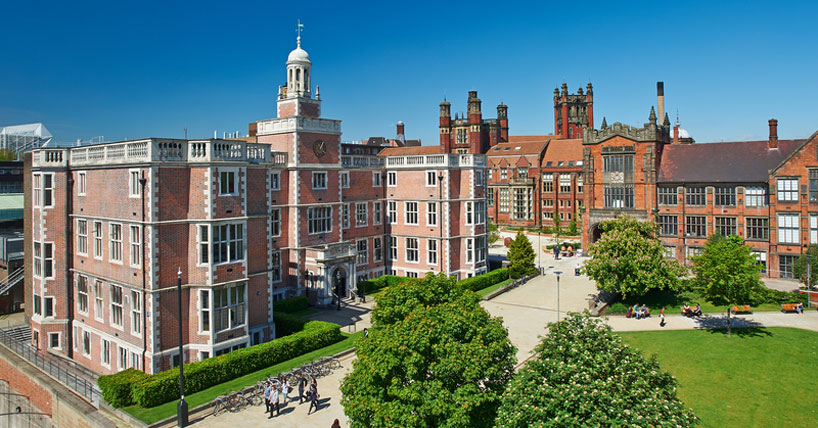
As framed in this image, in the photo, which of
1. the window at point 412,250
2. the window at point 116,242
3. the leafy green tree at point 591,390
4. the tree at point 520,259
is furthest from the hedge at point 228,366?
the tree at point 520,259

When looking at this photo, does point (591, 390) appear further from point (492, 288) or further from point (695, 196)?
point (695, 196)

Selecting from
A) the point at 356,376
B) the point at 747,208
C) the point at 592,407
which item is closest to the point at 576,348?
the point at 592,407

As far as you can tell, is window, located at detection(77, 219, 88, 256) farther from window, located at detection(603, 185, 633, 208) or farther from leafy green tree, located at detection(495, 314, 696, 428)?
window, located at detection(603, 185, 633, 208)

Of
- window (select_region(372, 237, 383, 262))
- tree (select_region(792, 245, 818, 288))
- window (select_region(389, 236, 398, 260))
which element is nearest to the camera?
tree (select_region(792, 245, 818, 288))

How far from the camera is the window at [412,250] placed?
161 feet

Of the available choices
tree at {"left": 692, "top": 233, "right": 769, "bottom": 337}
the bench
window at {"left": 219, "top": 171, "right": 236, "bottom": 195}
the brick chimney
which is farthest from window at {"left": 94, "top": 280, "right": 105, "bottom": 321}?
the brick chimney

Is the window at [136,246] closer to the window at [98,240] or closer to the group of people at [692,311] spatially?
the window at [98,240]

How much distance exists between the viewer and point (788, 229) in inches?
1834

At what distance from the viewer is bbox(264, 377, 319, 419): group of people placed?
2267cm

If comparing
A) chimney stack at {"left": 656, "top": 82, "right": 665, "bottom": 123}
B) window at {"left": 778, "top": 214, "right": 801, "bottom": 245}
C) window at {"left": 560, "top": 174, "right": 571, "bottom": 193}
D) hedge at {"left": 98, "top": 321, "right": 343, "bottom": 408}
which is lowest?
hedge at {"left": 98, "top": 321, "right": 343, "bottom": 408}

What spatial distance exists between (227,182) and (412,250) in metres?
23.9

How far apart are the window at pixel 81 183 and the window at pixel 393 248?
26.0m

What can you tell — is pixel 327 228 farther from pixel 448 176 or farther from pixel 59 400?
pixel 59 400

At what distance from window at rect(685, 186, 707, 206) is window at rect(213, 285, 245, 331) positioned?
4343 centimetres
